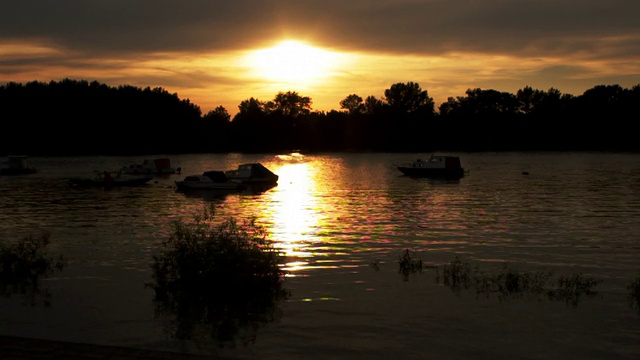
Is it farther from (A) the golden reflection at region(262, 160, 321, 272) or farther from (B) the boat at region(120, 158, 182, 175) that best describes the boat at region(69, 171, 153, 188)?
(B) the boat at region(120, 158, 182, 175)

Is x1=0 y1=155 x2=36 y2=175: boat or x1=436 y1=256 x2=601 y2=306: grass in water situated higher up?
x1=436 y1=256 x2=601 y2=306: grass in water

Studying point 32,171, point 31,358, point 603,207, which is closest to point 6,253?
point 31,358

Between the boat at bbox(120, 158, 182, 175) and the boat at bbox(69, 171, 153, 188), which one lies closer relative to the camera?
the boat at bbox(69, 171, 153, 188)

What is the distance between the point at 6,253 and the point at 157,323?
849 centimetres

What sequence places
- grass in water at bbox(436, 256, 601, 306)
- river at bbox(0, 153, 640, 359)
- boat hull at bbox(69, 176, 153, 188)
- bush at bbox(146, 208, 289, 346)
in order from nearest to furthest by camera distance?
river at bbox(0, 153, 640, 359) → bush at bbox(146, 208, 289, 346) → grass in water at bbox(436, 256, 601, 306) → boat hull at bbox(69, 176, 153, 188)

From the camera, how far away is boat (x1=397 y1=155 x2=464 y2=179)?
91438mm

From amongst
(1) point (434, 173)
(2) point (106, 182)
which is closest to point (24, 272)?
(2) point (106, 182)

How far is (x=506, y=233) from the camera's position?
33.5 m

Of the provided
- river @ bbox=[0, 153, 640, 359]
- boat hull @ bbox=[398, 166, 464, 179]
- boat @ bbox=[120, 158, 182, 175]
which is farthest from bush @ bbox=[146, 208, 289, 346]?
boat @ bbox=[120, 158, 182, 175]

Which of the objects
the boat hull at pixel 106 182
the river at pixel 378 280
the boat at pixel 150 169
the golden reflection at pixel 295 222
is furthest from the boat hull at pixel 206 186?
the boat at pixel 150 169

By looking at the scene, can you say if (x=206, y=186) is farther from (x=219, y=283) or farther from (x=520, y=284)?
(x=520, y=284)

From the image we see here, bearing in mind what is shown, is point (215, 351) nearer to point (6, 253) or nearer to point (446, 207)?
point (6, 253)

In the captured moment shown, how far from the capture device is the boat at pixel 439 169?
300 feet

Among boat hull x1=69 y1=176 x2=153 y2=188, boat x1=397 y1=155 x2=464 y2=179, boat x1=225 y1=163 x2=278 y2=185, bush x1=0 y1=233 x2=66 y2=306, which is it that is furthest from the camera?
boat x1=397 y1=155 x2=464 y2=179
